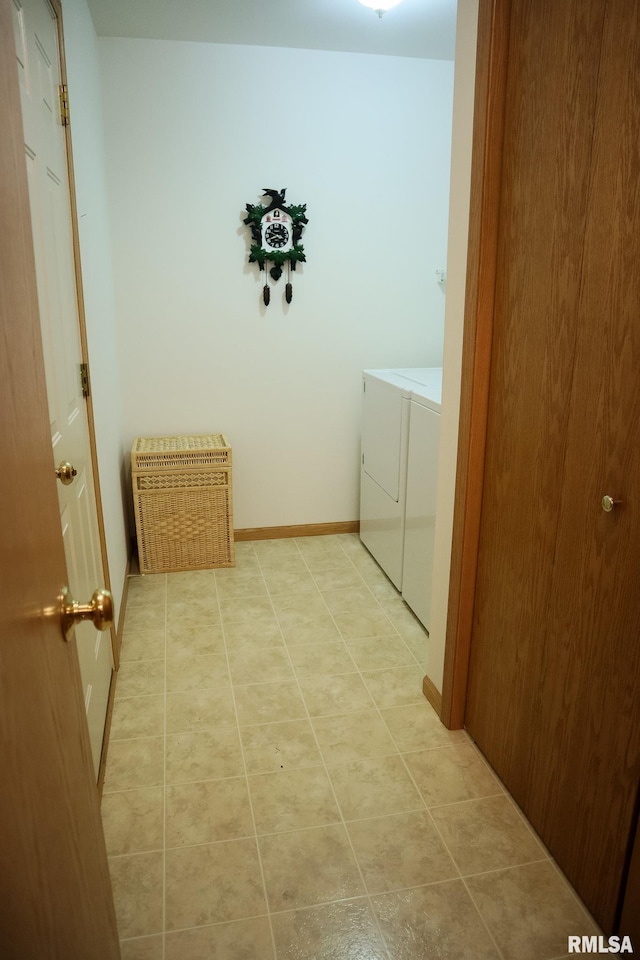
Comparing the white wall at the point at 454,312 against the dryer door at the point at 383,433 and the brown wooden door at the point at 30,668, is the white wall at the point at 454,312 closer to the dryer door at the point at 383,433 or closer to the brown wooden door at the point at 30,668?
the dryer door at the point at 383,433

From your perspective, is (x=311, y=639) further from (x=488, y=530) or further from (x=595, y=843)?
(x=595, y=843)

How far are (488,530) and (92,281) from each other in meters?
1.69

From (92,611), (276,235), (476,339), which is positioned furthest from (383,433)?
(92,611)

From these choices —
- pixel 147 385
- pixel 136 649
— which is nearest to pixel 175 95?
pixel 147 385

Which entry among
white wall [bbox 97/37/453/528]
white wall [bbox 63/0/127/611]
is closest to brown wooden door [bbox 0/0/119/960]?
white wall [bbox 63/0/127/611]

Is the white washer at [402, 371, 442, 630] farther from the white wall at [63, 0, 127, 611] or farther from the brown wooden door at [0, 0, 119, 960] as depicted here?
the brown wooden door at [0, 0, 119, 960]

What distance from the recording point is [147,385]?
348 cm

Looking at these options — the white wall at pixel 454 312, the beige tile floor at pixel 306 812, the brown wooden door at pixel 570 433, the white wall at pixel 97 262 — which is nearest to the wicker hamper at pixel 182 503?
the white wall at pixel 97 262

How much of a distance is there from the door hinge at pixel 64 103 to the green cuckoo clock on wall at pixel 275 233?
1390 millimetres

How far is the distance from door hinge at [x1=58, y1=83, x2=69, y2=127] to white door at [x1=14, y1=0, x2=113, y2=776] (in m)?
0.02

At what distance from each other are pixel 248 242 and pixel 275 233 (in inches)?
5.6

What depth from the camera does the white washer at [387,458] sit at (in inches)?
115

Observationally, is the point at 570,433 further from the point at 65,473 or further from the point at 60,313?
the point at 60,313

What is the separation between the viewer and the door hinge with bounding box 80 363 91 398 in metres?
2.19
